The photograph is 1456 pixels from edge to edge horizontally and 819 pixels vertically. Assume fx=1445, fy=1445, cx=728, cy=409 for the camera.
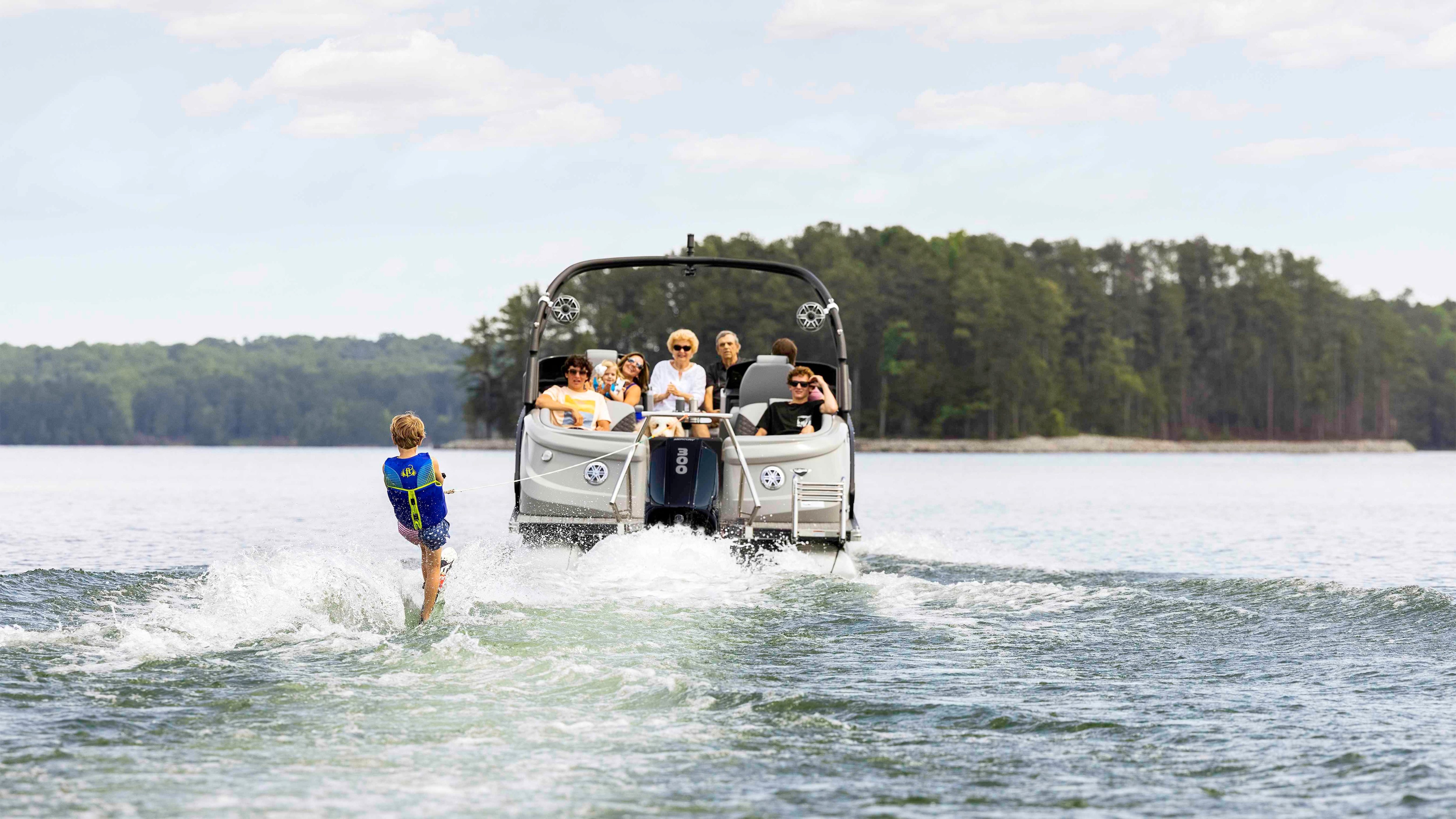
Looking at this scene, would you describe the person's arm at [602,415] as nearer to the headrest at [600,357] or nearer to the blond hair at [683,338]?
the blond hair at [683,338]

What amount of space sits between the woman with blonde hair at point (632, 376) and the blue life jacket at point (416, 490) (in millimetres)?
4630

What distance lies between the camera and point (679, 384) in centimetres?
1220

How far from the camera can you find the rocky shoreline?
102938mm

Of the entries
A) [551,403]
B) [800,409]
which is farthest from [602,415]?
[800,409]

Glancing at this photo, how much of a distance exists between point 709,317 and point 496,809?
98.6 meters

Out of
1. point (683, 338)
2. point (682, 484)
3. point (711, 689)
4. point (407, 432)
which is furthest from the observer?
point (683, 338)

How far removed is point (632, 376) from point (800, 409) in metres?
1.94

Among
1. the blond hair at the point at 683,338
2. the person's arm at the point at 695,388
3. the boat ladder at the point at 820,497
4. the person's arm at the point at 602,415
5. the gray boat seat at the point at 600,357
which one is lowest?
the boat ladder at the point at 820,497

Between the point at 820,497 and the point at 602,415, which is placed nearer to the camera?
the point at 820,497

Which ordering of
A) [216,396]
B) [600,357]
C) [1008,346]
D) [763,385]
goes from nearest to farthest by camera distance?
[763,385]
[600,357]
[1008,346]
[216,396]

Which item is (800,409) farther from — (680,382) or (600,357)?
(600,357)

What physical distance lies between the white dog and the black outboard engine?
16 cm

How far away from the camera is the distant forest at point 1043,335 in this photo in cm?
10506

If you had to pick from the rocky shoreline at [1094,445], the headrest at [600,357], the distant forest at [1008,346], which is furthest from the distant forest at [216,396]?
the headrest at [600,357]
